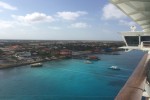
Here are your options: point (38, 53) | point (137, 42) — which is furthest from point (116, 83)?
point (38, 53)

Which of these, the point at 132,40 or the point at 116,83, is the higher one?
the point at 132,40

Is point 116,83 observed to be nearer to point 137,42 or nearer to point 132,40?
point 132,40

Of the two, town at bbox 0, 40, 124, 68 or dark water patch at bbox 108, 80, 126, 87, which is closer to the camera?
dark water patch at bbox 108, 80, 126, 87

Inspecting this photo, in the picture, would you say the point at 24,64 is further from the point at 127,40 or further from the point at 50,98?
the point at 127,40

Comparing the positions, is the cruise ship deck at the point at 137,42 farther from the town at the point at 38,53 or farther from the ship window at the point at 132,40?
the town at the point at 38,53

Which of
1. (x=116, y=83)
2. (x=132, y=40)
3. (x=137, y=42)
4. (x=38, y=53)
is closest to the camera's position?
(x=137, y=42)

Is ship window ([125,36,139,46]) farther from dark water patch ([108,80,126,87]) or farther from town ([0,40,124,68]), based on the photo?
town ([0,40,124,68])

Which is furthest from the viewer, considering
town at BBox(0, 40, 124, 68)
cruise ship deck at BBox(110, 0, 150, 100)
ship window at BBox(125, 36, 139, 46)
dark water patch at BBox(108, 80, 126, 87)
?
town at BBox(0, 40, 124, 68)

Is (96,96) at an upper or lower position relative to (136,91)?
lower

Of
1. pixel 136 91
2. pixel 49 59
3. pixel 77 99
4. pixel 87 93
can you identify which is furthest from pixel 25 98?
pixel 49 59

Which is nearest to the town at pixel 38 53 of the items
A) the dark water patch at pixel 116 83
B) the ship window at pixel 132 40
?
the dark water patch at pixel 116 83

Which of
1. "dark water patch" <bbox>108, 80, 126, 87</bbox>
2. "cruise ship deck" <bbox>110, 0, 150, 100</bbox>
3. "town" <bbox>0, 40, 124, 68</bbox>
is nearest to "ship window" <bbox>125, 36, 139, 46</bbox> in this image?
"cruise ship deck" <bbox>110, 0, 150, 100</bbox>
